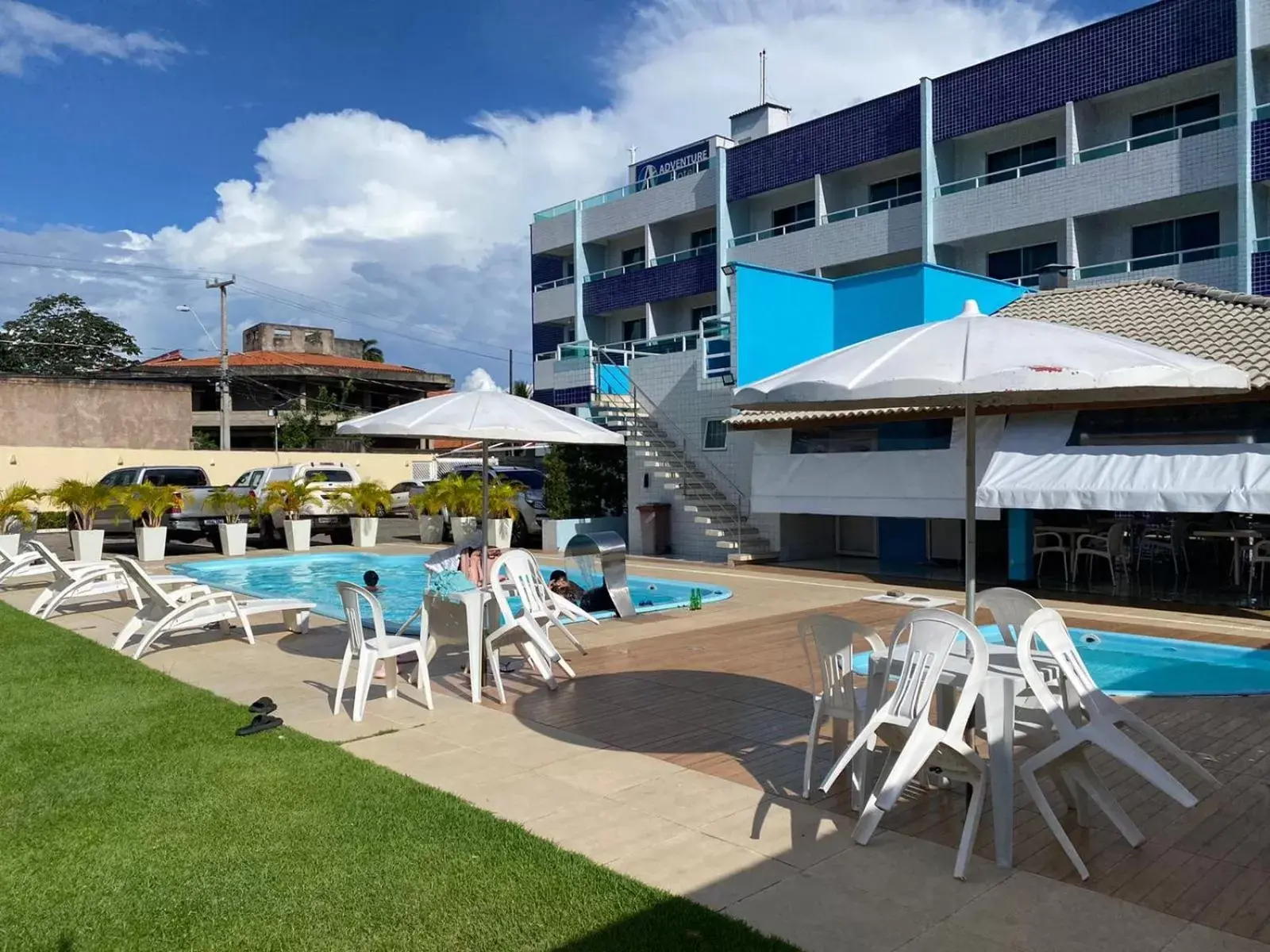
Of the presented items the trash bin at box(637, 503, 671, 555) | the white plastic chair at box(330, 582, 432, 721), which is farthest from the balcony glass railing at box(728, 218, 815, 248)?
the white plastic chair at box(330, 582, 432, 721)

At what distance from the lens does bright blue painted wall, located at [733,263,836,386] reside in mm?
19375

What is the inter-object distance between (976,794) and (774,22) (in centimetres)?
1904

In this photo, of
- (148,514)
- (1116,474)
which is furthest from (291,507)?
(1116,474)

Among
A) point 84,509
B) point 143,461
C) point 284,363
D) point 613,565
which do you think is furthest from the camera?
point 284,363

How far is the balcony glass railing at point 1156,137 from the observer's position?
22109mm

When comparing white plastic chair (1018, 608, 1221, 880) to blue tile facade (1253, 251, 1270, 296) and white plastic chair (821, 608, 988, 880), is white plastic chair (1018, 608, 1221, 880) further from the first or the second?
blue tile facade (1253, 251, 1270, 296)

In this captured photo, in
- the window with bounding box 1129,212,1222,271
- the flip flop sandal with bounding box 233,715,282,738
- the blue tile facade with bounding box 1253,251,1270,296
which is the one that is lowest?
the flip flop sandal with bounding box 233,715,282,738

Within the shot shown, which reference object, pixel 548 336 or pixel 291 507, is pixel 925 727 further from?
pixel 548 336

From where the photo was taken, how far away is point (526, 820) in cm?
521

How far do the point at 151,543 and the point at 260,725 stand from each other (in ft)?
50.5

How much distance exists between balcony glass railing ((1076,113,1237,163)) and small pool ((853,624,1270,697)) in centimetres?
1637

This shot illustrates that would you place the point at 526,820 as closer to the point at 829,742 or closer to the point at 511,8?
the point at 829,742

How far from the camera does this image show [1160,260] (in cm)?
Answer: 2330

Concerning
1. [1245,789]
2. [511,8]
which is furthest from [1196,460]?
[511,8]
